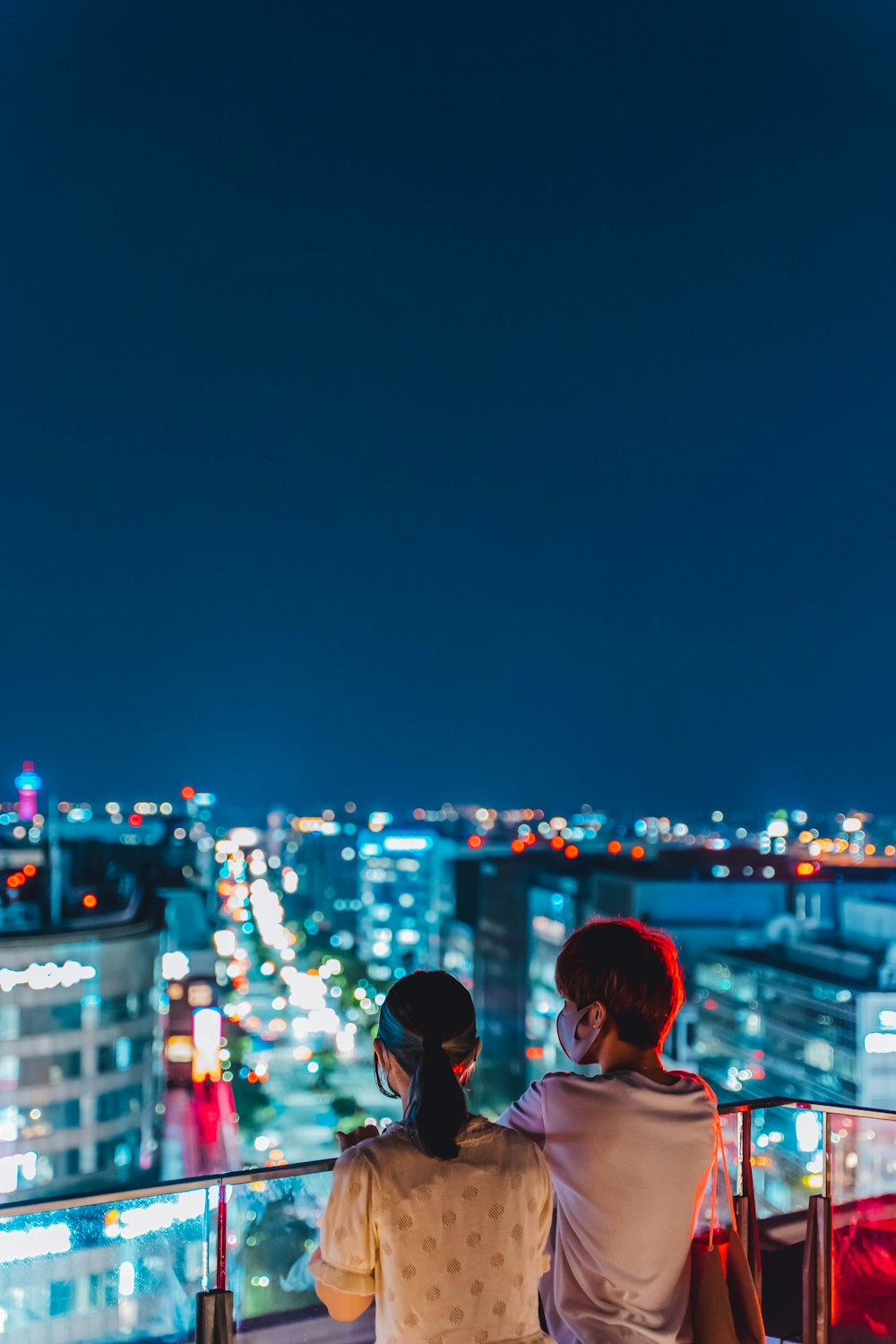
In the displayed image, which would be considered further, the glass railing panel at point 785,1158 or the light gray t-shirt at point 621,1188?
the glass railing panel at point 785,1158

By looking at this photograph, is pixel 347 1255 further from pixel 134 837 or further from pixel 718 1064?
pixel 134 837

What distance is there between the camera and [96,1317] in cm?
200

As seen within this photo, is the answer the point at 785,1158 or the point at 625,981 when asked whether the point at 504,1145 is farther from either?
the point at 785,1158

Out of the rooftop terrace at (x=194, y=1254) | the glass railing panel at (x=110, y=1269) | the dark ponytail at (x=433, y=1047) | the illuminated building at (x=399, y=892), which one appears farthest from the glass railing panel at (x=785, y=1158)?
the illuminated building at (x=399, y=892)

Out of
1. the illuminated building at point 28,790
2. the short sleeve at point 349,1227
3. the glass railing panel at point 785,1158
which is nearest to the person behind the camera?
the short sleeve at point 349,1227

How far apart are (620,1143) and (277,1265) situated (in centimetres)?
108

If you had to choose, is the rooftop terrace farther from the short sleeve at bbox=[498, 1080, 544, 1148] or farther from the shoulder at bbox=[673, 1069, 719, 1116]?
the shoulder at bbox=[673, 1069, 719, 1116]

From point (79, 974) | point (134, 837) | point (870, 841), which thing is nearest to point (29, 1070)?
point (79, 974)

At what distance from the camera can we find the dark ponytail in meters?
1.25

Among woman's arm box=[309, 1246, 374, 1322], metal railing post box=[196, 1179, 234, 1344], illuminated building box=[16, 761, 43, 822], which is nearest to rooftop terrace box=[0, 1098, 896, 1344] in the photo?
metal railing post box=[196, 1179, 234, 1344]

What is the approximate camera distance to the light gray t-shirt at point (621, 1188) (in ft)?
4.63

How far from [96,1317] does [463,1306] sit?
112 cm

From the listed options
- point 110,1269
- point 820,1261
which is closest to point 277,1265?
point 110,1269

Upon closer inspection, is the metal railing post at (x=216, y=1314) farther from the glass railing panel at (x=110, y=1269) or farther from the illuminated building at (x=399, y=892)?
the illuminated building at (x=399, y=892)
